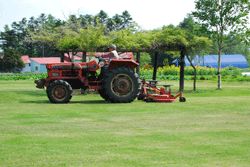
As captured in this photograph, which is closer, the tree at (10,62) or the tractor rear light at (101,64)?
the tractor rear light at (101,64)

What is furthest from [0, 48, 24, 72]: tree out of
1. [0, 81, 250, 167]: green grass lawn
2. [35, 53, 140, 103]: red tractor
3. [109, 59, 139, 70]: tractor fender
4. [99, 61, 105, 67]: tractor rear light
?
[0, 81, 250, 167]: green grass lawn

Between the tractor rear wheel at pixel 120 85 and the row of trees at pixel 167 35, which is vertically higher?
the row of trees at pixel 167 35

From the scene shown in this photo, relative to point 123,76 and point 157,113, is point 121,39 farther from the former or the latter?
point 157,113

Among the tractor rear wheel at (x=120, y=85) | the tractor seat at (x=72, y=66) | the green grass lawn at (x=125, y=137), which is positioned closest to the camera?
the green grass lawn at (x=125, y=137)

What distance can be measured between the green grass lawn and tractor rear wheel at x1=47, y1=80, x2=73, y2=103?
10.7ft

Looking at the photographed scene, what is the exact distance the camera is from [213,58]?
118m

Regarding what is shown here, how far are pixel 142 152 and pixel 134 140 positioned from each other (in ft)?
4.40

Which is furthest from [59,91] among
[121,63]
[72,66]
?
[121,63]

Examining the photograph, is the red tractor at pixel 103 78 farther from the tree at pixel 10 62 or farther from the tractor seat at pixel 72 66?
the tree at pixel 10 62

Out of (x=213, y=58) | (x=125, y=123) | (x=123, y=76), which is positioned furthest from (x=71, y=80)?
(x=213, y=58)

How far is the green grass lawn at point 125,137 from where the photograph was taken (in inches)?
335

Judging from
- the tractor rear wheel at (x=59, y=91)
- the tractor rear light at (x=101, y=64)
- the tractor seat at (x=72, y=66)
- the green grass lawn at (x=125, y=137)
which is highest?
the tractor rear light at (x=101, y=64)

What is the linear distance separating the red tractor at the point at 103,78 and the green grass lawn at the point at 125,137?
3576mm

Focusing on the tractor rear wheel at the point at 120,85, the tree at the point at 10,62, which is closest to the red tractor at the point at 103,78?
the tractor rear wheel at the point at 120,85
